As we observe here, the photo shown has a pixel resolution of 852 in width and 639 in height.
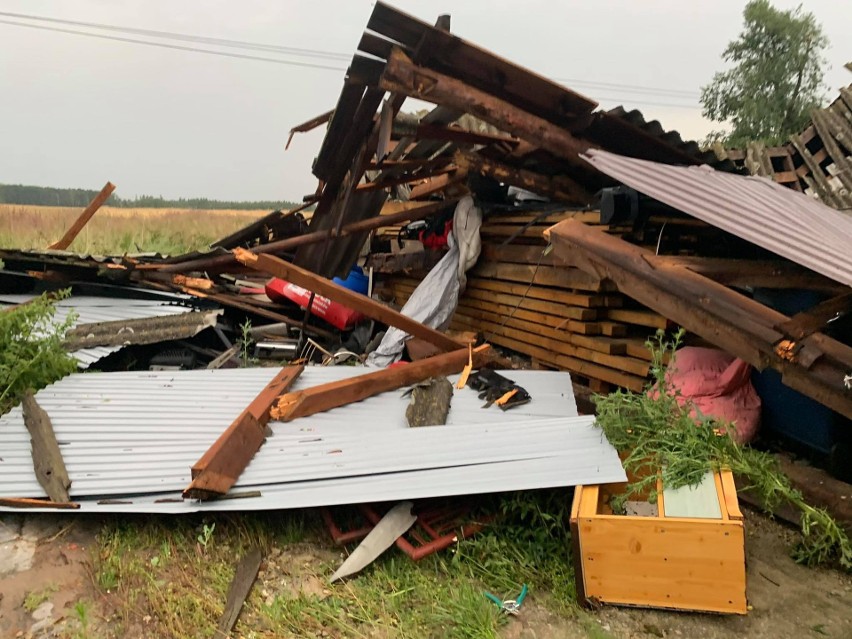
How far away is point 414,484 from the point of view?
3.16 m

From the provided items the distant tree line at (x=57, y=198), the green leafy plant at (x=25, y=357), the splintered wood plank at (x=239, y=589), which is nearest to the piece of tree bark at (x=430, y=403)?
the splintered wood plank at (x=239, y=589)

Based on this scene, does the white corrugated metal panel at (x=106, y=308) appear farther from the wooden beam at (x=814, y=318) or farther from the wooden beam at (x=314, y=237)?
the wooden beam at (x=814, y=318)

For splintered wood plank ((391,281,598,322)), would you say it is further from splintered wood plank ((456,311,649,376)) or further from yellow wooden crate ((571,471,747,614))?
yellow wooden crate ((571,471,747,614))

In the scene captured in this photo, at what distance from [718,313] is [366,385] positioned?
99.6 inches

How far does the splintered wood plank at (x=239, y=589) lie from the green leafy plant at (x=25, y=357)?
97.5 inches

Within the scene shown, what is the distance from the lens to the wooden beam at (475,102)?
4.02m

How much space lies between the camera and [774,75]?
50.4ft

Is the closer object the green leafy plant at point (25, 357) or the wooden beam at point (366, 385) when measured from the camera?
the wooden beam at point (366, 385)

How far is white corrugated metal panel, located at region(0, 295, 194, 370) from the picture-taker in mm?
6715

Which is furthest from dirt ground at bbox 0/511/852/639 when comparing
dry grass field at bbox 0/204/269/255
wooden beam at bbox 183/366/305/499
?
dry grass field at bbox 0/204/269/255

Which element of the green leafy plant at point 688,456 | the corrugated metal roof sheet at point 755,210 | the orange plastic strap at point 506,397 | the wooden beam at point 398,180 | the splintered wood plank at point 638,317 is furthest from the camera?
the wooden beam at point 398,180

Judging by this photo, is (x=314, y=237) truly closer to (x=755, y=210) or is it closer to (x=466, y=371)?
(x=466, y=371)

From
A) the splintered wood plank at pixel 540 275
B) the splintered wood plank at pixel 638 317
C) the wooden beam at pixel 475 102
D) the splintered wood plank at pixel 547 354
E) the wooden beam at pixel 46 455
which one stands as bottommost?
the wooden beam at pixel 46 455

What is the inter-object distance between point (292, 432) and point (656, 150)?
12.2ft
